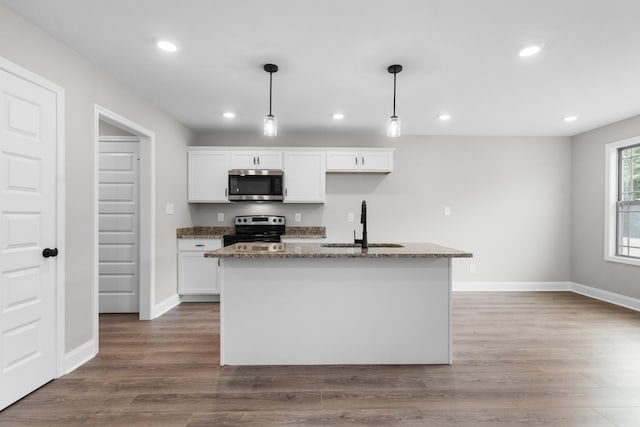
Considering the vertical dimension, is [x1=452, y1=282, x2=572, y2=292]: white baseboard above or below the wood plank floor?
above

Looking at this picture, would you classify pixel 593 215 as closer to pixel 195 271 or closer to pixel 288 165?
pixel 288 165

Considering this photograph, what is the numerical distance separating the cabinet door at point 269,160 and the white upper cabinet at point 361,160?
0.70m

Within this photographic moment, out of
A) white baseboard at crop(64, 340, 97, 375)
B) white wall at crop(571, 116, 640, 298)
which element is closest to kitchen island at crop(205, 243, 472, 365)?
white baseboard at crop(64, 340, 97, 375)

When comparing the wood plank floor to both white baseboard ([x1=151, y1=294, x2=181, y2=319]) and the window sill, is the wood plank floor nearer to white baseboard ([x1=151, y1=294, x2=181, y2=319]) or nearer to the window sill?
white baseboard ([x1=151, y1=294, x2=181, y2=319])

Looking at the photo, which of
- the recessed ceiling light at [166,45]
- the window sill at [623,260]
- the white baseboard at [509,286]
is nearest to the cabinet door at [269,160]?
the recessed ceiling light at [166,45]

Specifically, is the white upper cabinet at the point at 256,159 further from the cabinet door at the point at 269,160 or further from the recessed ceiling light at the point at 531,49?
the recessed ceiling light at the point at 531,49

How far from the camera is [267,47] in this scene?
8.06ft

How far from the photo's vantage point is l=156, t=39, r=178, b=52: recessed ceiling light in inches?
92.7

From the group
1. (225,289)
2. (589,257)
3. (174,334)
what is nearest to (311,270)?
(225,289)

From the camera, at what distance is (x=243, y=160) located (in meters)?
4.65

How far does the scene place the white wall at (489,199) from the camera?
5.09 metres

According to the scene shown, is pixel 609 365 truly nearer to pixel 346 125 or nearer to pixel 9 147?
pixel 346 125

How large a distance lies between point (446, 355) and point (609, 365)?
1245 millimetres

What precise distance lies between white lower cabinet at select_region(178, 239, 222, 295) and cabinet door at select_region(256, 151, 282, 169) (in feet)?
4.20
